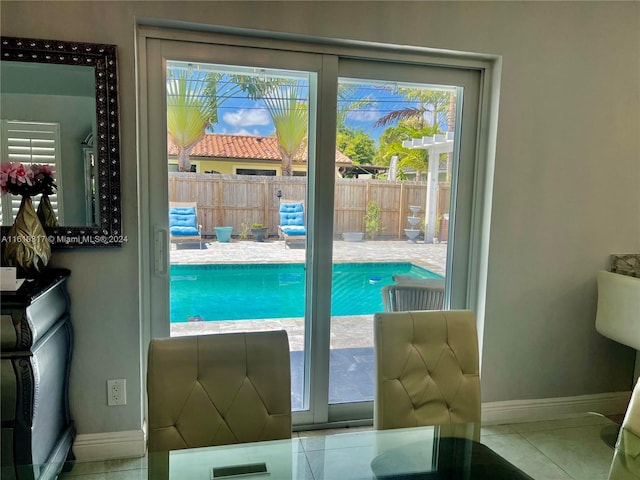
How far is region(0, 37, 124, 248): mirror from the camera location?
1.87 metres

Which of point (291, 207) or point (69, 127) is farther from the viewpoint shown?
point (291, 207)

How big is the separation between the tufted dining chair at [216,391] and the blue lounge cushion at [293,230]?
998mm

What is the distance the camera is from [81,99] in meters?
1.94

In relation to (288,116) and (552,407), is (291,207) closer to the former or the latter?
(288,116)

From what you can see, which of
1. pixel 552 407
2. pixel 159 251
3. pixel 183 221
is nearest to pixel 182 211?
pixel 183 221

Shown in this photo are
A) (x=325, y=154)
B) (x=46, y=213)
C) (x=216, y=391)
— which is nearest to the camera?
(x=216, y=391)

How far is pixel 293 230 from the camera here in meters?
2.41

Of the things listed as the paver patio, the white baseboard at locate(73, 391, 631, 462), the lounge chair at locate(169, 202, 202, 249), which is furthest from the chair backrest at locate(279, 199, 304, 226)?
the white baseboard at locate(73, 391, 631, 462)

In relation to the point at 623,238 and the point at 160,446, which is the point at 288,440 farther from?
the point at 623,238

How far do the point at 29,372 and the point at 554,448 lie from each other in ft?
6.41

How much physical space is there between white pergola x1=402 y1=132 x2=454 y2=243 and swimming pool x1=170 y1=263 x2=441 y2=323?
271 millimetres

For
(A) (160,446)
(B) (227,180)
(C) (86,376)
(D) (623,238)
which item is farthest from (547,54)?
(C) (86,376)

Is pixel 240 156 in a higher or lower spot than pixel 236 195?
higher

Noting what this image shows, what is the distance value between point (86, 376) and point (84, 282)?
1.51ft
